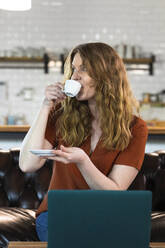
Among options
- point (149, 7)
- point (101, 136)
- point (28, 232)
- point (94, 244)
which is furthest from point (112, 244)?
point (149, 7)

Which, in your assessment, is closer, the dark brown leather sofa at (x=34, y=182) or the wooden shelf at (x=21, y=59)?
the dark brown leather sofa at (x=34, y=182)

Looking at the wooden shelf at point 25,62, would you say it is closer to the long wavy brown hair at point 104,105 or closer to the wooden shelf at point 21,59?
the wooden shelf at point 21,59

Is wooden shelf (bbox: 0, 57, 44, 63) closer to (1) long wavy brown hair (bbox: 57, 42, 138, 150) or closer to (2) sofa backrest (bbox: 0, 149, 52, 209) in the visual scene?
(2) sofa backrest (bbox: 0, 149, 52, 209)

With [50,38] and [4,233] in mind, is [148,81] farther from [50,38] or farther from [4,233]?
[4,233]

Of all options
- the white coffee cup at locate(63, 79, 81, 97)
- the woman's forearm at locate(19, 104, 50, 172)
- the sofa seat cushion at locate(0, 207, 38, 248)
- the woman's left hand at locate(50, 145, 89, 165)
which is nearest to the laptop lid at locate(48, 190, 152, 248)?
the woman's left hand at locate(50, 145, 89, 165)

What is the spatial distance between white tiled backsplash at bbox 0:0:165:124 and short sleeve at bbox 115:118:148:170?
4781 millimetres

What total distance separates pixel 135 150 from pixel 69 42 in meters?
5.04

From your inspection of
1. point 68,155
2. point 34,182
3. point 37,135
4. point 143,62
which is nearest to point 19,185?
point 34,182

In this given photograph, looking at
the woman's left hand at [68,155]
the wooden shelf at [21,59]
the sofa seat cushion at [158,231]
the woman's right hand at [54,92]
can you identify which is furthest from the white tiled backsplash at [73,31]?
the woman's left hand at [68,155]

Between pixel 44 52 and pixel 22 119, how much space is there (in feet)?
3.54

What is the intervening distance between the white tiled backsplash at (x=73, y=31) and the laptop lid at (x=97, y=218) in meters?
5.61

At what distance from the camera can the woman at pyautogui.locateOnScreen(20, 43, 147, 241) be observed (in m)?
2.04

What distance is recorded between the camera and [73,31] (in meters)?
6.88

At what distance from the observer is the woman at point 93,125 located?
204 centimetres
